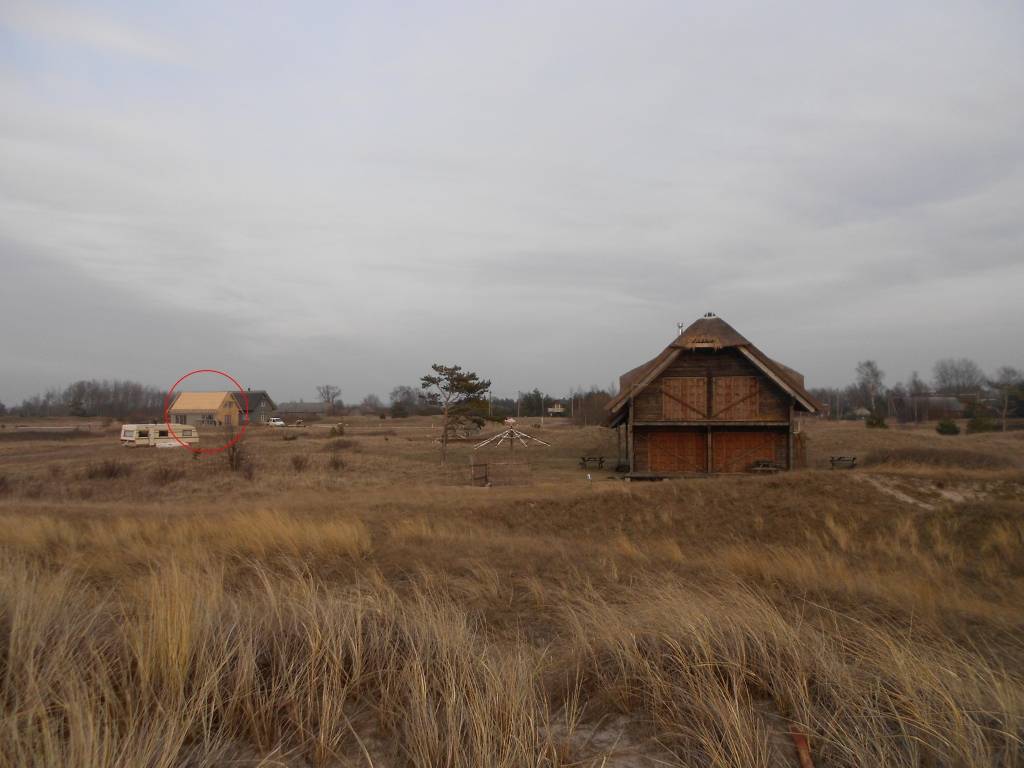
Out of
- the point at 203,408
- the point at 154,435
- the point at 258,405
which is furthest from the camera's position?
the point at 258,405

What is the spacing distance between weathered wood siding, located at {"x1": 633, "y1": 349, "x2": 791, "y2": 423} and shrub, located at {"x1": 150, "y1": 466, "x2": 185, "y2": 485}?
21.4 m

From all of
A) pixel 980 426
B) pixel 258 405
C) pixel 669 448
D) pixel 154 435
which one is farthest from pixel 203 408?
pixel 980 426

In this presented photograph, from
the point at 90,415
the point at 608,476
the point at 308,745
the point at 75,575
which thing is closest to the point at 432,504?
the point at 75,575

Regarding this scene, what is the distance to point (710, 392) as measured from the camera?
84.0 feet

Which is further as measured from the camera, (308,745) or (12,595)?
(12,595)

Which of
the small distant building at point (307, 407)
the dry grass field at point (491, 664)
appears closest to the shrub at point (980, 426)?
the dry grass field at point (491, 664)

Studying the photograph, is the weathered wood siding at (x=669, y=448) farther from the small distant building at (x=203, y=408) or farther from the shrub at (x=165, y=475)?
the small distant building at (x=203, y=408)

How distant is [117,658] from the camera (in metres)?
3.64

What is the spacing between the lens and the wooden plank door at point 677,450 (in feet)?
87.1

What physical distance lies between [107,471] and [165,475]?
298cm

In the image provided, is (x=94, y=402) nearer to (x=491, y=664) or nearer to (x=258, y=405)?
(x=258, y=405)

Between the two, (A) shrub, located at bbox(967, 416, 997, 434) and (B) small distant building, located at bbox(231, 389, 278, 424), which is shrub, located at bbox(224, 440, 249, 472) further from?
(A) shrub, located at bbox(967, 416, 997, 434)

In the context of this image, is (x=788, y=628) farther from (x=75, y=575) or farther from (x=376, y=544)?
(x=75, y=575)

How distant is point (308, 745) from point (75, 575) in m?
5.82
